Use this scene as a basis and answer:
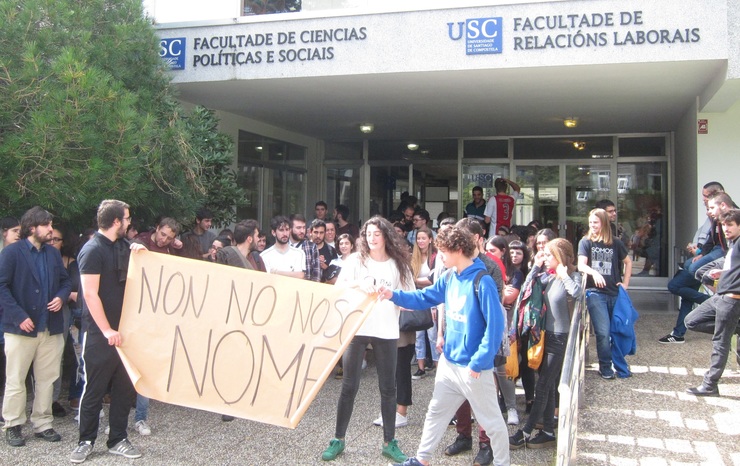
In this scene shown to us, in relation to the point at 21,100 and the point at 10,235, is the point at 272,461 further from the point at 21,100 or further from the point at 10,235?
the point at 21,100

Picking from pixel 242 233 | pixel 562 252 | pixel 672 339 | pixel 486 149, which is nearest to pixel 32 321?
pixel 242 233

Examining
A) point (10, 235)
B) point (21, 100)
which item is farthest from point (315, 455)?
point (21, 100)

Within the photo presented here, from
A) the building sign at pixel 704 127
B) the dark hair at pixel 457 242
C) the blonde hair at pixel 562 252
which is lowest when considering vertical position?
the blonde hair at pixel 562 252

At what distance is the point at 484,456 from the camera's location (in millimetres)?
4707

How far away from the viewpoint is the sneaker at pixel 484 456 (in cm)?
470

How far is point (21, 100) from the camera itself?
6.27m

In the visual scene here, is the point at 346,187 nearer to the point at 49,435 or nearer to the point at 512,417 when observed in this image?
the point at 512,417

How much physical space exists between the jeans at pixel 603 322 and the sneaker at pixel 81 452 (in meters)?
4.61

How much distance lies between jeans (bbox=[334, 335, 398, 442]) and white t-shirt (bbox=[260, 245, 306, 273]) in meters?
1.89

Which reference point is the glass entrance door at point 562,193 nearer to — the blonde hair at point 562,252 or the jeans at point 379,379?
the blonde hair at point 562,252

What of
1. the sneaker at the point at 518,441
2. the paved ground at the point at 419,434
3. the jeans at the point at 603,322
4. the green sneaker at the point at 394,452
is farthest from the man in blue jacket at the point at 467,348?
the jeans at the point at 603,322

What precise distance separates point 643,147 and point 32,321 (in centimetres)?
1272

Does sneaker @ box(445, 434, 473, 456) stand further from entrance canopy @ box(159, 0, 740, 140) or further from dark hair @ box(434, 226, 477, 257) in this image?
entrance canopy @ box(159, 0, 740, 140)

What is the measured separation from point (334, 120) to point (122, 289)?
8511 mm
